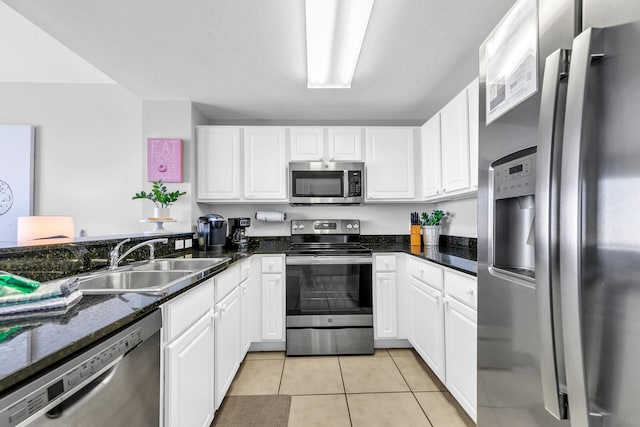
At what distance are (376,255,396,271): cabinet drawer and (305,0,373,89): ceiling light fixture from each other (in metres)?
1.55

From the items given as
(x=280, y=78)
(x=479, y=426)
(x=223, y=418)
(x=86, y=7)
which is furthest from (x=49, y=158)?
(x=479, y=426)

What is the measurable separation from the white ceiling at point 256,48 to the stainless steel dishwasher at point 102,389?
167 centimetres

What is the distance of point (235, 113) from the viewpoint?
3.18 m

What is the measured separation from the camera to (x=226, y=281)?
1.85 metres

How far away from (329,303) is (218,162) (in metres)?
1.76

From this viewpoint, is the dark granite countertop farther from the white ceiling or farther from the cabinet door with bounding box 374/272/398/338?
the cabinet door with bounding box 374/272/398/338

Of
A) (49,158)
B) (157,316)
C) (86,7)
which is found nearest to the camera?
(157,316)

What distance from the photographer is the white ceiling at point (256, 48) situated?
1.64 m

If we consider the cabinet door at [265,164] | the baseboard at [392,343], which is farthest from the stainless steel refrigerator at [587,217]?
the cabinet door at [265,164]

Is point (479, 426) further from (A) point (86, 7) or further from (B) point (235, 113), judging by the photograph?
(B) point (235, 113)

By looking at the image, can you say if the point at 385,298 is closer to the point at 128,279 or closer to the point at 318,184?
the point at 318,184

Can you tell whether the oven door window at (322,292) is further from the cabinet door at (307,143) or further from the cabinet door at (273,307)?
the cabinet door at (307,143)

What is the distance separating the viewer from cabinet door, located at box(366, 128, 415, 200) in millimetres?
3027

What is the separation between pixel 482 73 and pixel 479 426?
1.24m
